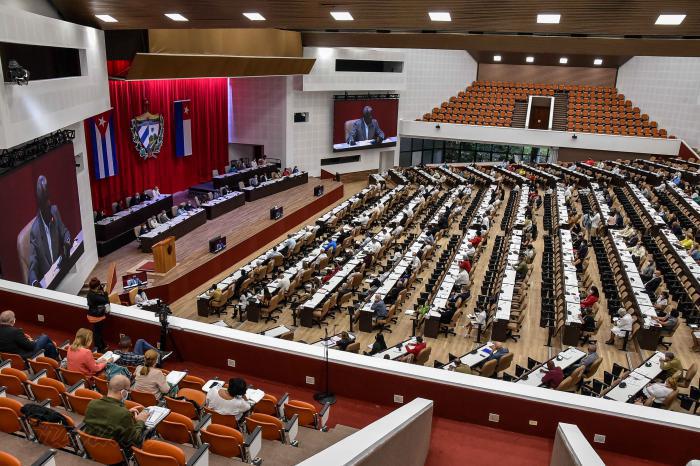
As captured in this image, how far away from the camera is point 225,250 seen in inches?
643

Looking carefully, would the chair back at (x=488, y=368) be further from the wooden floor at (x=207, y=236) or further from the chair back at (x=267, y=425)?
the wooden floor at (x=207, y=236)

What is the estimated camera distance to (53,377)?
6.54 metres

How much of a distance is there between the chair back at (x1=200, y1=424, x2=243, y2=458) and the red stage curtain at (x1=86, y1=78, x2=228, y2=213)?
14.5 metres

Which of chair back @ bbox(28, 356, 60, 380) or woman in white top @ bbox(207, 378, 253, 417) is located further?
chair back @ bbox(28, 356, 60, 380)

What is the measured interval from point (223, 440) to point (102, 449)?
995 millimetres

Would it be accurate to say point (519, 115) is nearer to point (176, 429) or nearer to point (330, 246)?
point (330, 246)

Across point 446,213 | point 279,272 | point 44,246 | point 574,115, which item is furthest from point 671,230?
point 44,246

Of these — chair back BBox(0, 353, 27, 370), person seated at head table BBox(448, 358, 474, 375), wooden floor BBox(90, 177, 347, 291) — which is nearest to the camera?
chair back BBox(0, 353, 27, 370)

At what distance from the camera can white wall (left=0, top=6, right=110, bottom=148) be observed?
8914mm

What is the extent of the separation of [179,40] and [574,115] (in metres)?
22.8

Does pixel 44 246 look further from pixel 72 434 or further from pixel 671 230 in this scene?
pixel 671 230

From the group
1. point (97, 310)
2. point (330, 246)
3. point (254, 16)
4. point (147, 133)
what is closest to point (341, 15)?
point (254, 16)

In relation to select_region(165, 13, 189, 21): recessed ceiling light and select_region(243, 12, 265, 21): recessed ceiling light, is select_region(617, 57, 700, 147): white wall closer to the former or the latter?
select_region(243, 12, 265, 21): recessed ceiling light

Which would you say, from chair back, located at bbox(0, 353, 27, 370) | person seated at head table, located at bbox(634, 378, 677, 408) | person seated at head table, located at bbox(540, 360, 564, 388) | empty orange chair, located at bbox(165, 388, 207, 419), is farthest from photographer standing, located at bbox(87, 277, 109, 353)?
person seated at head table, located at bbox(634, 378, 677, 408)
